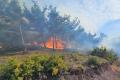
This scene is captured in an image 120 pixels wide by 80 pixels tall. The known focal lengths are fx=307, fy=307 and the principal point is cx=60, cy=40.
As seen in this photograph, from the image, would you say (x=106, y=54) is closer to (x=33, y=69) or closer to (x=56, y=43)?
(x=33, y=69)

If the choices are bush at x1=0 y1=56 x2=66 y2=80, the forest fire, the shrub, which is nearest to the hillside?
bush at x1=0 y1=56 x2=66 y2=80

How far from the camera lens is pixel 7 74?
28.0 meters

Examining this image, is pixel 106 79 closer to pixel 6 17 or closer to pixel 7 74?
pixel 7 74

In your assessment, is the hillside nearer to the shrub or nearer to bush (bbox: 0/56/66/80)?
bush (bbox: 0/56/66/80)

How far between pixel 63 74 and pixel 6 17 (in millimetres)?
53051

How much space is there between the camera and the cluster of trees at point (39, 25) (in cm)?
7838

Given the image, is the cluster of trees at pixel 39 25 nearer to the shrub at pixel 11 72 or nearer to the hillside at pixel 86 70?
the hillside at pixel 86 70

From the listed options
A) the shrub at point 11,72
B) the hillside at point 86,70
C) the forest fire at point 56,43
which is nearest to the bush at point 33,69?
the shrub at point 11,72

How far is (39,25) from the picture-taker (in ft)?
273

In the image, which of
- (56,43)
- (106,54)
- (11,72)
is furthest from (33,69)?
(56,43)

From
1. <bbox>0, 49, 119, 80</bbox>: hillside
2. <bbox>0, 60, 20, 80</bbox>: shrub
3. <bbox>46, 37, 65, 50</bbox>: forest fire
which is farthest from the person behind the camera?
<bbox>46, 37, 65, 50</bbox>: forest fire

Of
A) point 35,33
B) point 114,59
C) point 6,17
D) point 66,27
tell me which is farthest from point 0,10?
point 114,59

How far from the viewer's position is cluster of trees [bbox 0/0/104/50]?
7838cm

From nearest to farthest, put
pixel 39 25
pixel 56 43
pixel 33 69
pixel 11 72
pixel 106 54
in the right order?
pixel 11 72, pixel 33 69, pixel 106 54, pixel 56 43, pixel 39 25
